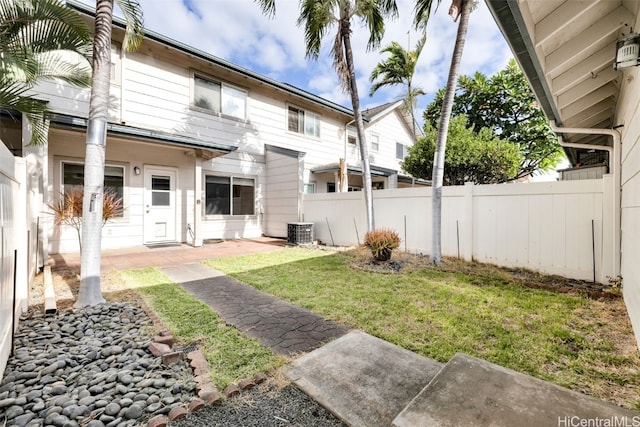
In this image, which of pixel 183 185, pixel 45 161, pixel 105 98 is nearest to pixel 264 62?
pixel 183 185

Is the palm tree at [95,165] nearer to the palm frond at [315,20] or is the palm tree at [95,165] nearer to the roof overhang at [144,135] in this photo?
the roof overhang at [144,135]

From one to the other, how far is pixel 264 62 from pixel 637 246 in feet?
40.4

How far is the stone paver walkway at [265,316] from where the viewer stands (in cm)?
295

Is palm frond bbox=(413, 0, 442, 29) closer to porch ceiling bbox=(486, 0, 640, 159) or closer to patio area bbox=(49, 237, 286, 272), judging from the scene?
porch ceiling bbox=(486, 0, 640, 159)

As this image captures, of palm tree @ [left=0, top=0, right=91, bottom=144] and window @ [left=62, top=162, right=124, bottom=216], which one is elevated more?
palm tree @ [left=0, top=0, right=91, bottom=144]

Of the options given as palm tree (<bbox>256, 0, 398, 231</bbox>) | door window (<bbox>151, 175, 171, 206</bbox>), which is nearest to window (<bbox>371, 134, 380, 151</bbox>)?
palm tree (<bbox>256, 0, 398, 231</bbox>)

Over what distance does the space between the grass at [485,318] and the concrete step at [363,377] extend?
0.29 m

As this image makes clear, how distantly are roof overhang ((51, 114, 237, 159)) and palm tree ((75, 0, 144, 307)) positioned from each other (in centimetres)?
306

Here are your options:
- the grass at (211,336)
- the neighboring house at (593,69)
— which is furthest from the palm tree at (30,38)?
the neighboring house at (593,69)

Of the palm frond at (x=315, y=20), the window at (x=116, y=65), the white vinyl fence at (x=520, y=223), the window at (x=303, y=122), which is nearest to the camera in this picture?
the white vinyl fence at (x=520, y=223)

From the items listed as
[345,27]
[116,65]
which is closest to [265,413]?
[345,27]

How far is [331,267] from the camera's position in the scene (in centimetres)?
625

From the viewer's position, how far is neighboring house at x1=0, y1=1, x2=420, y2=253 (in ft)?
23.7

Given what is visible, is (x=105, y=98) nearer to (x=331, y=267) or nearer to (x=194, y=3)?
(x=331, y=267)
